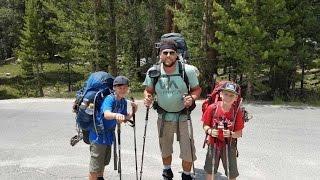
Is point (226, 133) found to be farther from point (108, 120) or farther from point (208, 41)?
point (208, 41)

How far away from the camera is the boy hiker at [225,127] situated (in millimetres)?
4953

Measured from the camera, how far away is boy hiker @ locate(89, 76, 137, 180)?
516 centimetres

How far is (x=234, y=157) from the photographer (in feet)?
17.1

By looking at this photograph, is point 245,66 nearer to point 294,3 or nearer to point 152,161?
point 294,3

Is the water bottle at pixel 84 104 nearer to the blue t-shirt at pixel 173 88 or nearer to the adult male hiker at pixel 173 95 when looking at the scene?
the adult male hiker at pixel 173 95

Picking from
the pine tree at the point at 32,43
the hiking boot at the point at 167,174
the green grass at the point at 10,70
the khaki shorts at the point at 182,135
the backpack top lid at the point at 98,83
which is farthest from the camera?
the green grass at the point at 10,70

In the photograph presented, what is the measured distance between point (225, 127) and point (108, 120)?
1.34 meters

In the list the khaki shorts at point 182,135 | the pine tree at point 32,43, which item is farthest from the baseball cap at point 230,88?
the pine tree at point 32,43

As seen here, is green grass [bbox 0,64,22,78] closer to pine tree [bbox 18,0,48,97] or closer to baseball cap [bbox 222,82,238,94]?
pine tree [bbox 18,0,48,97]

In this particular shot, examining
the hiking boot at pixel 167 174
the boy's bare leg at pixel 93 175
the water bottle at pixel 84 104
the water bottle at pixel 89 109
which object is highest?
the water bottle at pixel 84 104

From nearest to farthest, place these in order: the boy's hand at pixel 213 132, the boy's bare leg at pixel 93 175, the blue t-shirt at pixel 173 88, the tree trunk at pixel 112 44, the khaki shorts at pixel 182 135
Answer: the boy's hand at pixel 213 132 < the boy's bare leg at pixel 93 175 < the blue t-shirt at pixel 173 88 < the khaki shorts at pixel 182 135 < the tree trunk at pixel 112 44

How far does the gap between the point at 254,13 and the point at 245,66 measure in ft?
5.34

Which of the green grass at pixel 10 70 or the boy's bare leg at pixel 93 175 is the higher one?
the boy's bare leg at pixel 93 175

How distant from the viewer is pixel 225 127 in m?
5.00
